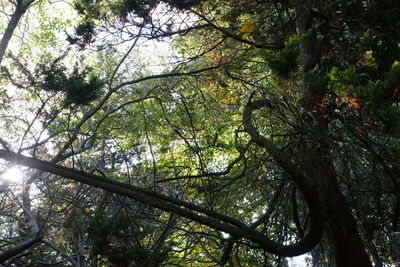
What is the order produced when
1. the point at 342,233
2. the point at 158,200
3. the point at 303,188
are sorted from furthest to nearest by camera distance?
the point at 342,233
the point at 158,200
the point at 303,188

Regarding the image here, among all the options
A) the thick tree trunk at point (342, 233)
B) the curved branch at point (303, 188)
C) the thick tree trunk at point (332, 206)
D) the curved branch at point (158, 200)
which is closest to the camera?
the curved branch at point (158, 200)

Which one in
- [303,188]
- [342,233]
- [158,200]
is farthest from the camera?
[342,233]

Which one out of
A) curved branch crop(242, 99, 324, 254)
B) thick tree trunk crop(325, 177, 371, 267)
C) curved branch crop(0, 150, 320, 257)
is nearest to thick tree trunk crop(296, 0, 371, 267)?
thick tree trunk crop(325, 177, 371, 267)

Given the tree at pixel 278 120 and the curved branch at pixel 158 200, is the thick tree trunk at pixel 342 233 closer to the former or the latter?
the tree at pixel 278 120

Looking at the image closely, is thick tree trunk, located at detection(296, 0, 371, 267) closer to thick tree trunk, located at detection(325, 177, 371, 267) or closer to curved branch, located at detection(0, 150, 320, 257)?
thick tree trunk, located at detection(325, 177, 371, 267)

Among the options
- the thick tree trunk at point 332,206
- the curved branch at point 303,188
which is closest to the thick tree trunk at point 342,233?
the thick tree trunk at point 332,206

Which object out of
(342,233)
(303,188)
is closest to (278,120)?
(303,188)

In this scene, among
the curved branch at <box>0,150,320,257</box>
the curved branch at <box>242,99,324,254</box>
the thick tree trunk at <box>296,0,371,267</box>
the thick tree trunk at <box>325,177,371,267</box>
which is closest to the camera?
the curved branch at <box>0,150,320,257</box>

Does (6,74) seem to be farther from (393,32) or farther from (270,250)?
(393,32)

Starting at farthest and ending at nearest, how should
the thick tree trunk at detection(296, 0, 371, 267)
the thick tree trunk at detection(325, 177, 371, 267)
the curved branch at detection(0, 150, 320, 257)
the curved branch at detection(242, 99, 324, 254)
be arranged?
the thick tree trunk at detection(325, 177, 371, 267), the thick tree trunk at detection(296, 0, 371, 267), the curved branch at detection(242, 99, 324, 254), the curved branch at detection(0, 150, 320, 257)

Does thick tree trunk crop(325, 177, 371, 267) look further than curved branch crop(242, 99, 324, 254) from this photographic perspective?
Yes

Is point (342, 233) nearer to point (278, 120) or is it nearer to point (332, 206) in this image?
point (332, 206)

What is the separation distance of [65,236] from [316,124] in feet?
13.8

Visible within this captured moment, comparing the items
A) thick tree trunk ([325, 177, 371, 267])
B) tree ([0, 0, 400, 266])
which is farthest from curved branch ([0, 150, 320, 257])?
thick tree trunk ([325, 177, 371, 267])
